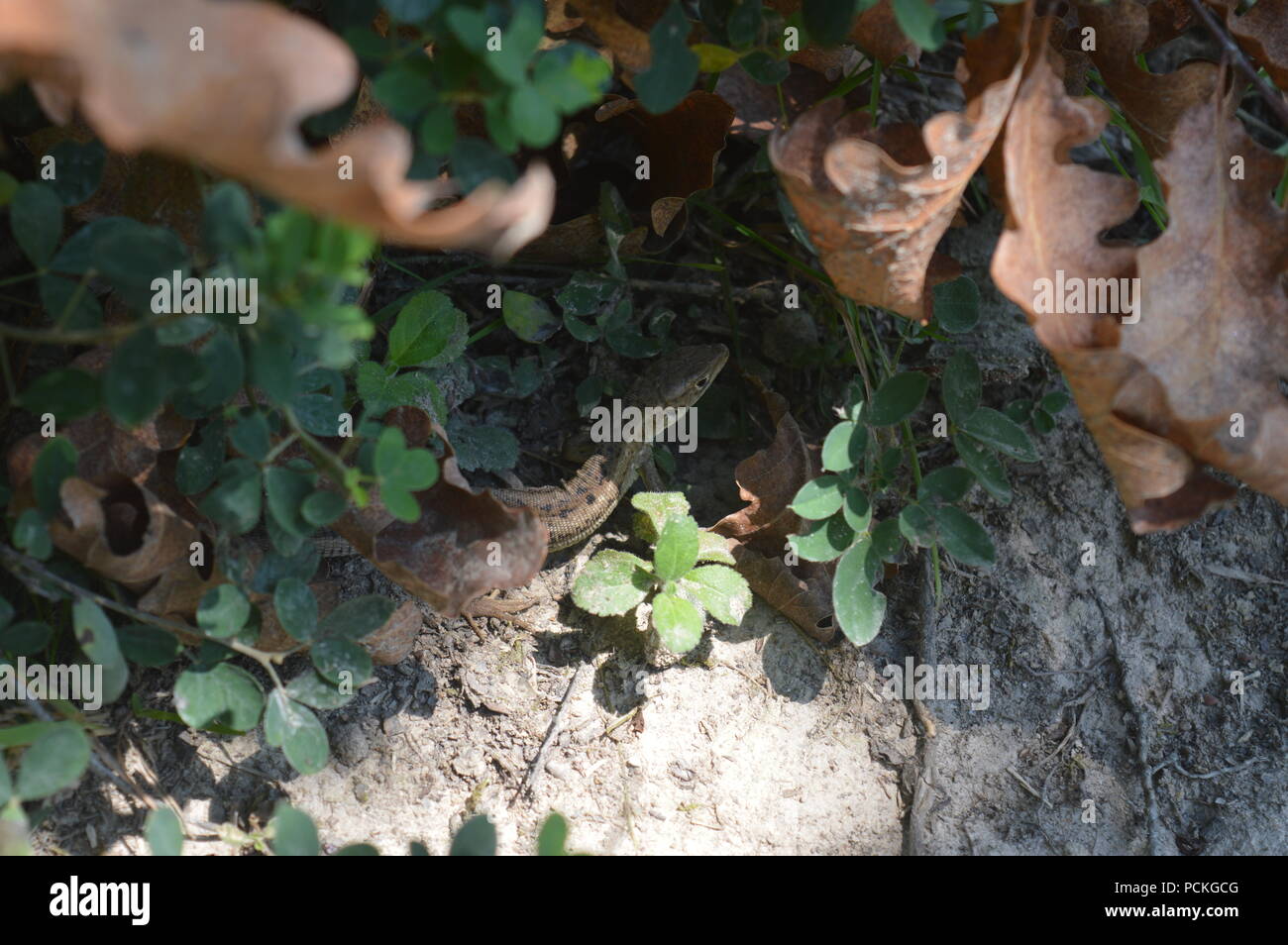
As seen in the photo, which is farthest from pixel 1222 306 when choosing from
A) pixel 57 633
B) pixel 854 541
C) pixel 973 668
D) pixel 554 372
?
pixel 57 633

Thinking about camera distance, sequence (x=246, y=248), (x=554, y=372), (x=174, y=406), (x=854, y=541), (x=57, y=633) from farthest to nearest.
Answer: (x=554, y=372), (x=854, y=541), (x=57, y=633), (x=174, y=406), (x=246, y=248)

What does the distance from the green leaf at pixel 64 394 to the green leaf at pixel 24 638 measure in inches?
19.9

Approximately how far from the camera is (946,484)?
2518 mm

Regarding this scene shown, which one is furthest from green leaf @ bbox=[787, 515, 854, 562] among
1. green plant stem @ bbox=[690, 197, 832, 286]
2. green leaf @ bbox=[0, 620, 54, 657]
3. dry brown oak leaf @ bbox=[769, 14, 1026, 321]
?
green leaf @ bbox=[0, 620, 54, 657]

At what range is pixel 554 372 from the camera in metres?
3.36

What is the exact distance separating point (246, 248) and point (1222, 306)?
2.11 m

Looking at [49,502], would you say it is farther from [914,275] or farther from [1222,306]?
[1222,306]

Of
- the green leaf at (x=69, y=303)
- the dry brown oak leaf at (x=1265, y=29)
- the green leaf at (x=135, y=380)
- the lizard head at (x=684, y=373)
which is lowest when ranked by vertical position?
the green leaf at (x=135, y=380)

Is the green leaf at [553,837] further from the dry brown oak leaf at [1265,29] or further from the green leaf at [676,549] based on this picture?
the dry brown oak leaf at [1265,29]

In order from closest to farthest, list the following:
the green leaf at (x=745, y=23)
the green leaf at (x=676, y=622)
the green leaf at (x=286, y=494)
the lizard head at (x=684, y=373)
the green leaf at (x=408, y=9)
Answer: the green leaf at (x=408, y=9) < the green leaf at (x=286, y=494) < the green leaf at (x=745, y=23) < the green leaf at (x=676, y=622) < the lizard head at (x=684, y=373)

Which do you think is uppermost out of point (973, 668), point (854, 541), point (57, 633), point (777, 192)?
point (777, 192)

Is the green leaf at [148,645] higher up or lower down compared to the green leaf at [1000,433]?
lower down

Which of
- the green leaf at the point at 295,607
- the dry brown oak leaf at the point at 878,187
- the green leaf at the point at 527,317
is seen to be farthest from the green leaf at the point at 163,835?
the dry brown oak leaf at the point at 878,187

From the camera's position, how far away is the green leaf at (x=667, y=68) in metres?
2.04
